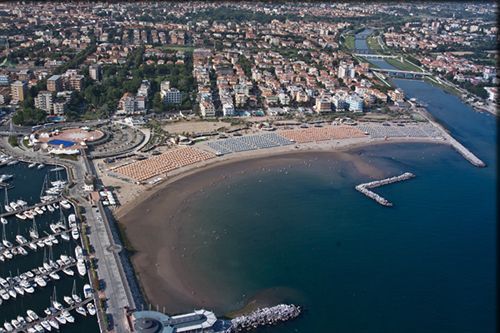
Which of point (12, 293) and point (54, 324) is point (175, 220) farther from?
point (54, 324)

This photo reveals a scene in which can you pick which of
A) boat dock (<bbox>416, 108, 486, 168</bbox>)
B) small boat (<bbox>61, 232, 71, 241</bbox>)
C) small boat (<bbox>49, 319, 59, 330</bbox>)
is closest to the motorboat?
small boat (<bbox>49, 319, 59, 330</bbox>)

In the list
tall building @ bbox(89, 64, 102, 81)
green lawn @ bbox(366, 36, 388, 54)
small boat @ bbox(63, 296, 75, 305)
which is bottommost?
small boat @ bbox(63, 296, 75, 305)

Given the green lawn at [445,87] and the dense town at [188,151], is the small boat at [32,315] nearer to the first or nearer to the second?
the dense town at [188,151]

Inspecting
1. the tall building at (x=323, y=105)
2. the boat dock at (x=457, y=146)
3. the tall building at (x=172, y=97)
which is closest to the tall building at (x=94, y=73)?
the tall building at (x=172, y=97)

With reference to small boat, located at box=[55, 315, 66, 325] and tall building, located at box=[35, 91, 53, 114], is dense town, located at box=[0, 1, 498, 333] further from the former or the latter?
tall building, located at box=[35, 91, 53, 114]

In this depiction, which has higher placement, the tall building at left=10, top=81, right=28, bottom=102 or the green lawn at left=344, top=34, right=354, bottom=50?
the green lawn at left=344, top=34, right=354, bottom=50
